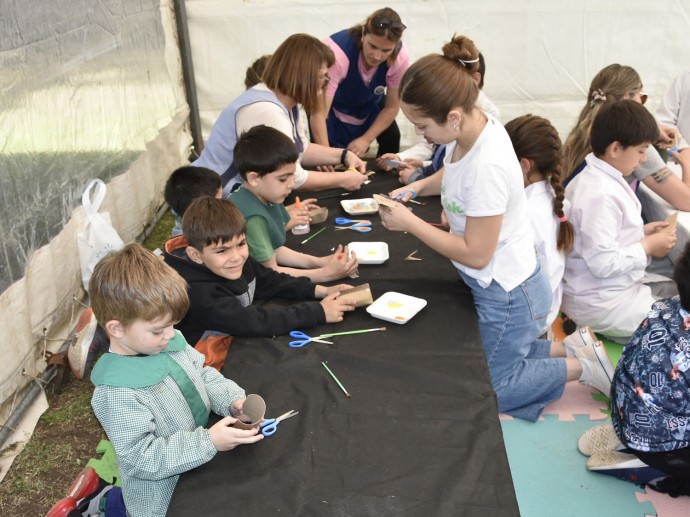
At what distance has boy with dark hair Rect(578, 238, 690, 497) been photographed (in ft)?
6.43

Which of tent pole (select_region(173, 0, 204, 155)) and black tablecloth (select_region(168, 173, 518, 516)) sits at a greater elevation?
tent pole (select_region(173, 0, 204, 155))

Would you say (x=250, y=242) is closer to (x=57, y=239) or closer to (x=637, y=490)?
(x=57, y=239)

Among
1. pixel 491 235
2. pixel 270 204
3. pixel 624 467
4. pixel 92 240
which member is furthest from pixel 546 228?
pixel 92 240

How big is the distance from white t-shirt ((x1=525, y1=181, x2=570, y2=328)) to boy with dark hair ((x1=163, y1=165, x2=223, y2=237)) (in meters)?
1.39

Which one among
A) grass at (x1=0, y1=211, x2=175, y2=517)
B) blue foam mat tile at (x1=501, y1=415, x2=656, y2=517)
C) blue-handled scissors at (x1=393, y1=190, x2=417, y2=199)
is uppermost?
blue-handled scissors at (x1=393, y1=190, x2=417, y2=199)

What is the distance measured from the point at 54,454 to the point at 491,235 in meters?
2.12

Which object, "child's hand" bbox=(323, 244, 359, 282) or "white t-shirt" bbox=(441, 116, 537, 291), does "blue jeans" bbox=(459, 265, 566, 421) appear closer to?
"white t-shirt" bbox=(441, 116, 537, 291)

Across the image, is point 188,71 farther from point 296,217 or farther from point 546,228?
point 546,228

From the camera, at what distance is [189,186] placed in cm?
253

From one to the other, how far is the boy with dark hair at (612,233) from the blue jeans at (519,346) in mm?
572

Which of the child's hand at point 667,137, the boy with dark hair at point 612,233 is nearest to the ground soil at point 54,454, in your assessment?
the boy with dark hair at point 612,233

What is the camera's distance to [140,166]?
434 cm

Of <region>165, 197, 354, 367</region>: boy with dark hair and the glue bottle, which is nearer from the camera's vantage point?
<region>165, 197, 354, 367</region>: boy with dark hair

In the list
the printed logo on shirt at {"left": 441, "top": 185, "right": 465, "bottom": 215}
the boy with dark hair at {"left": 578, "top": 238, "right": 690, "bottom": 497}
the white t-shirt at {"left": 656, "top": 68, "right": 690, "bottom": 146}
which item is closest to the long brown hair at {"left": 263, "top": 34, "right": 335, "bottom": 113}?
the printed logo on shirt at {"left": 441, "top": 185, "right": 465, "bottom": 215}
